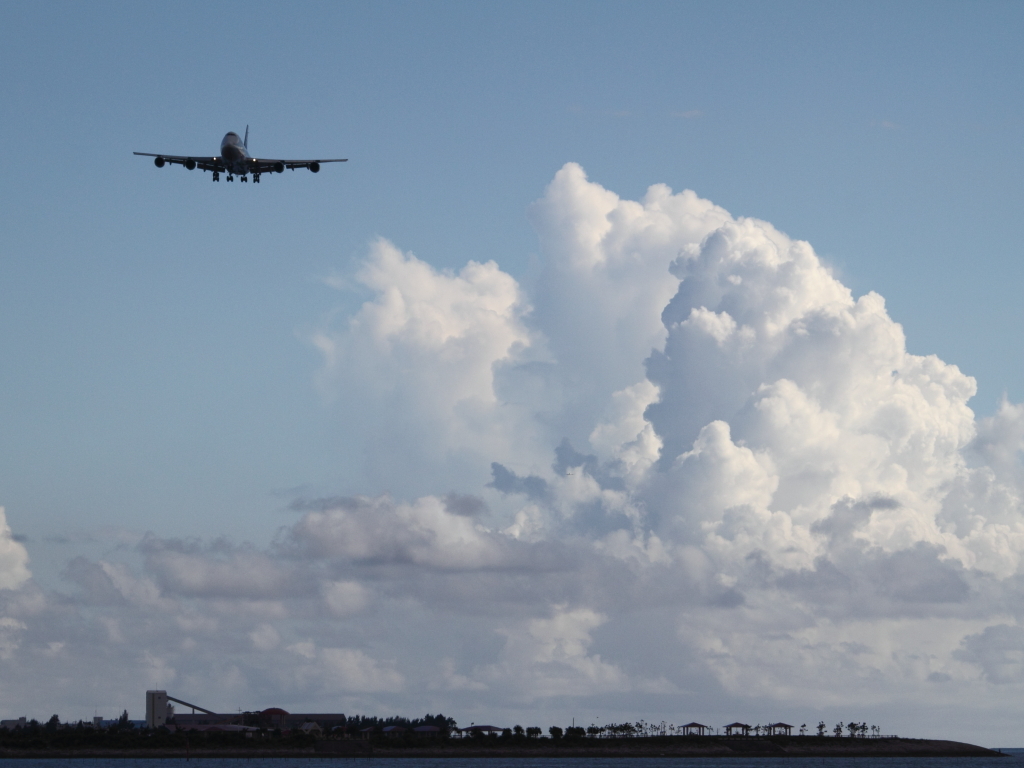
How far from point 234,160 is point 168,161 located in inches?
334

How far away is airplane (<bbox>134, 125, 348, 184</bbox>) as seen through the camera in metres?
154

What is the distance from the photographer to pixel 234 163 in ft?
507

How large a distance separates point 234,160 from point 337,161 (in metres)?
12.7

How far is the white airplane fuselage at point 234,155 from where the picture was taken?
154 metres

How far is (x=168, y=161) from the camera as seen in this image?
507ft

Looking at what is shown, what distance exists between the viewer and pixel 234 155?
153m

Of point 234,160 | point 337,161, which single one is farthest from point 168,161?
point 337,161

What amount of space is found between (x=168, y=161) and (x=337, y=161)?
21.1 meters

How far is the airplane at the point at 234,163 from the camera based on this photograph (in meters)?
154

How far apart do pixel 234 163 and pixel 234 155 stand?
150 centimetres

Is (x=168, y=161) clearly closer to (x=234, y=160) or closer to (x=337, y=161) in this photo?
(x=234, y=160)

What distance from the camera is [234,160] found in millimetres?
153875

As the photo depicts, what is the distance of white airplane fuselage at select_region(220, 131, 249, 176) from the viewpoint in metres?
154
